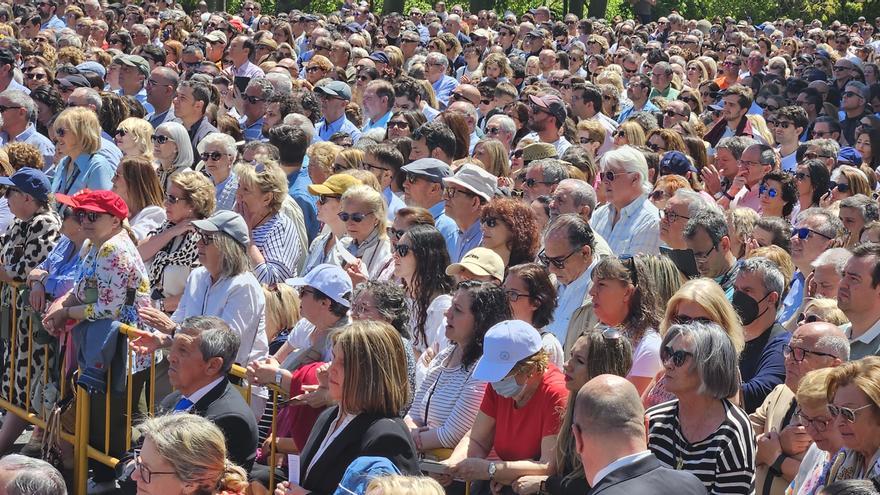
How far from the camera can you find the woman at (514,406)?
5.50 metres

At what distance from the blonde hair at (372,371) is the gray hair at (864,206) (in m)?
4.51

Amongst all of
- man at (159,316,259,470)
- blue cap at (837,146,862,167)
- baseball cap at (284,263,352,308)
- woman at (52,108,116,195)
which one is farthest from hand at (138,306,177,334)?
blue cap at (837,146,862,167)

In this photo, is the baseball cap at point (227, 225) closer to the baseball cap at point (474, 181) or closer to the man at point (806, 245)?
the baseball cap at point (474, 181)

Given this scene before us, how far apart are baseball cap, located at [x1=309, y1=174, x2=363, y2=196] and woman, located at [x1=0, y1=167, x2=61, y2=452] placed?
177 centimetres

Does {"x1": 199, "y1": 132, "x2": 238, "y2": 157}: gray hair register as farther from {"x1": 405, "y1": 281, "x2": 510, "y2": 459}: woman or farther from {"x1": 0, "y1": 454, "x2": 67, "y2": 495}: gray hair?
{"x1": 0, "y1": 454, "x2": 67, "y2": 495}: gray hair

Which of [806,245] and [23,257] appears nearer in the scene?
[806,245]

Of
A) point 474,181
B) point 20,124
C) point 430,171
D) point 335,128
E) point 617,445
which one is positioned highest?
point 617,445

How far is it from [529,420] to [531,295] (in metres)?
1.08

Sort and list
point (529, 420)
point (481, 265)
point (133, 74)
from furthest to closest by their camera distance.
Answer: point (133, 74) < point (481, 265) < point (529, 420)

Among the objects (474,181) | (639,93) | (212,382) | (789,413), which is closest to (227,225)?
(212,382)

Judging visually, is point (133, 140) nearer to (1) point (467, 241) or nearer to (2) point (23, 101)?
(2) point (23, 101)

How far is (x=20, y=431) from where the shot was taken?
843 centimetres

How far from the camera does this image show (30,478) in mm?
4547

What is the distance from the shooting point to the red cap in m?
7.47
